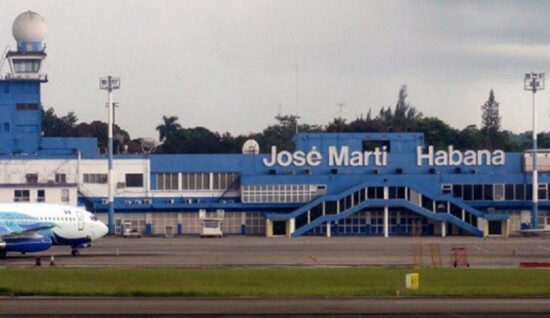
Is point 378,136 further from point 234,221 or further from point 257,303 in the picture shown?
point 257,303

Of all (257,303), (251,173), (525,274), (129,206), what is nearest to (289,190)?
(251,173)

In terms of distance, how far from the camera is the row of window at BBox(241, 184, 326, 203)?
136 metres

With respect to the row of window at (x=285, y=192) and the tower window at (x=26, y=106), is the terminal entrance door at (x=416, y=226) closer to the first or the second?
the row of window at (x=285, y=192)

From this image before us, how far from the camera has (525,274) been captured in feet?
225

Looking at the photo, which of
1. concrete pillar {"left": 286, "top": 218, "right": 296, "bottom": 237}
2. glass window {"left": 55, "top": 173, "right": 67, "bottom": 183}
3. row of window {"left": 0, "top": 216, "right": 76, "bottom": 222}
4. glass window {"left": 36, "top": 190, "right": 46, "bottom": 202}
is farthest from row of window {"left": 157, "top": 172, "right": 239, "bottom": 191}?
row of window {"left": 0, "top": 216, "right": 76, "bottom": 222}

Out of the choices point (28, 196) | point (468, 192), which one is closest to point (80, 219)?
point (28, 196)

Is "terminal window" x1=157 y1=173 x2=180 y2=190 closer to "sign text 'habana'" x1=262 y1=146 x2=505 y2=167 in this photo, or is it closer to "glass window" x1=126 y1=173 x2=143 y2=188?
"glass window" x1=126 y1=173 x2=143 y2=188

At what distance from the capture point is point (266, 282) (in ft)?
203

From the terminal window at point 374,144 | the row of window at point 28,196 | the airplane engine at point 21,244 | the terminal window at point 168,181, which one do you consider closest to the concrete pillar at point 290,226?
the terminal window at point 168,181

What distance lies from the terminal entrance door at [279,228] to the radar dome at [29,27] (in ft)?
111

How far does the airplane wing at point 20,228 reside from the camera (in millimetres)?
84812

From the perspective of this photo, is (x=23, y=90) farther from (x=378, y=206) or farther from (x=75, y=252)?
(x=75, y=252)

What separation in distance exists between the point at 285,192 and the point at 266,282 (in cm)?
7377

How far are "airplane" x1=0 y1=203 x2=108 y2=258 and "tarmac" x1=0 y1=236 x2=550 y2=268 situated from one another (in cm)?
103
